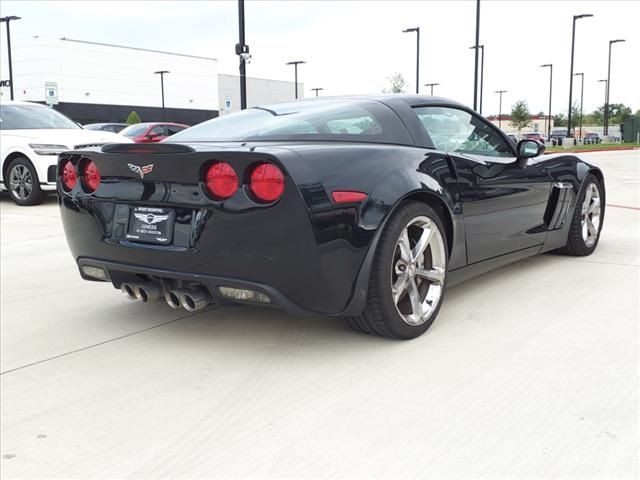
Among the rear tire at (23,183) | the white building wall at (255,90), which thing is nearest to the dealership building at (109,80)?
the white building wall at (255,90)

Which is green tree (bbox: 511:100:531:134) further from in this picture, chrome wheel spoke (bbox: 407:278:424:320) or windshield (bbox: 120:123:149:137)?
chrome wheel spoke (bbox: 407:278:424:320)

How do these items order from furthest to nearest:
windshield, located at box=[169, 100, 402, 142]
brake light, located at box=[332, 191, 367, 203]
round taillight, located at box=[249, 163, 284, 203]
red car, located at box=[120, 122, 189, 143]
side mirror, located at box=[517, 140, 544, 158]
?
1. red car, located at box=[120, 122, 189, 143]
2. side mirror, located at box=[517, 140, 544, 158]
3. windshield, located at box=[169, 100, 402, 142]
4. brake light, located at box=[332, 191, 367, 203]
5. round taillight, located at box=[249, 163, 284, 203]

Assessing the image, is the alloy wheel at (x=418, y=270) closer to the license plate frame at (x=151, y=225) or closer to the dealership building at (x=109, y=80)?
the license plate frame at (x=151, y=225)

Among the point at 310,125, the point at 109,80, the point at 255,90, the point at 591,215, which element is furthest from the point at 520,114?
the point at 310,125

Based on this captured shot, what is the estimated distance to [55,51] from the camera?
2211 inches

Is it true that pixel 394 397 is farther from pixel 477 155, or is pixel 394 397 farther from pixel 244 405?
pixel 477 155

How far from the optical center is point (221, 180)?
9.80 ft

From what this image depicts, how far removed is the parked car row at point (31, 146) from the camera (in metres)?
9.49

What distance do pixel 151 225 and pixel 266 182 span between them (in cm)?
68

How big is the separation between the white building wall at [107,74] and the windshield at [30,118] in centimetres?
4913

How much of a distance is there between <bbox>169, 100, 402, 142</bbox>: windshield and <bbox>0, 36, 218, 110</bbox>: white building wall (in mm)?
56953

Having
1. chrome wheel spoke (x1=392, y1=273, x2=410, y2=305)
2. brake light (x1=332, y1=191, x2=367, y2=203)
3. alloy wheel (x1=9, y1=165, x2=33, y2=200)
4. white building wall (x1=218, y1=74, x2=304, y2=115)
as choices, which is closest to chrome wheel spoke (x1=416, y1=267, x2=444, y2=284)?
chrome wheel spoke (x1=392, y1=273, x2=410, y2=305)

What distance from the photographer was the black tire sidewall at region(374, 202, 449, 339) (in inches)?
124

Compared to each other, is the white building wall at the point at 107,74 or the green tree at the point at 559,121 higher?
the white building wall at the point at 107,74
